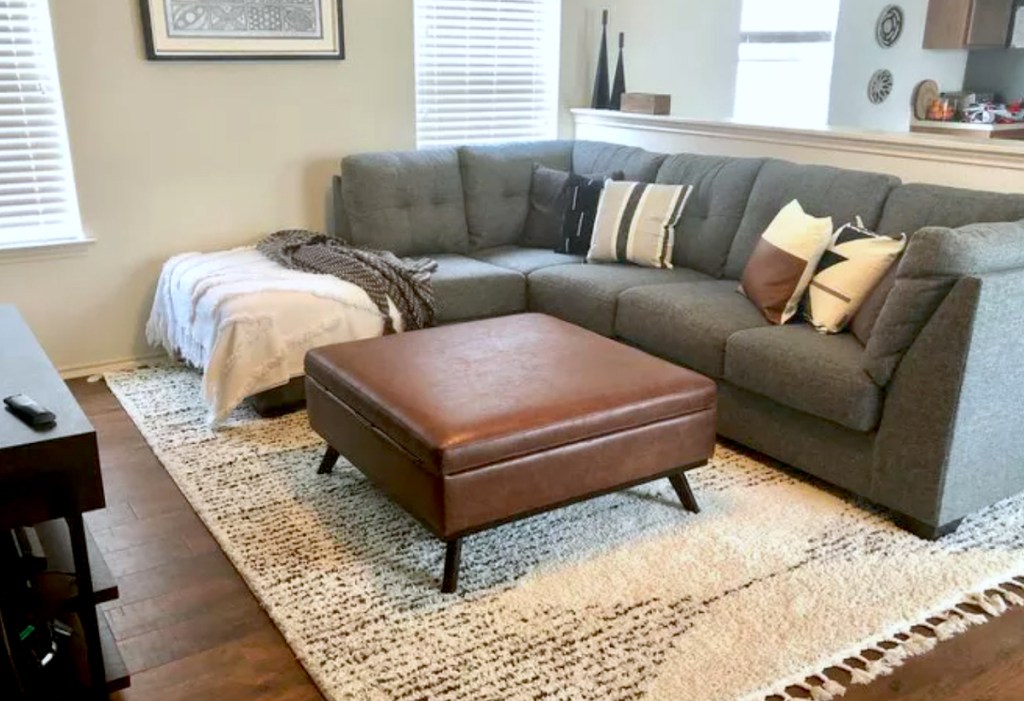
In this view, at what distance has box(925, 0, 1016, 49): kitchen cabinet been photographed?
18.1 feet

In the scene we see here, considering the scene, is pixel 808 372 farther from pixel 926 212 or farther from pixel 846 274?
pixel 926 212

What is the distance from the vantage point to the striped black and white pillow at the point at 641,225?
3836 mm

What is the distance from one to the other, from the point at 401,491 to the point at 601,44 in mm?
3312

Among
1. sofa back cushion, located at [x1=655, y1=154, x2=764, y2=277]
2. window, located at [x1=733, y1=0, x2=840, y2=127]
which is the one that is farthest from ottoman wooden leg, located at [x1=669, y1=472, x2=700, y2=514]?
window, located at [x1=733, y1=0, x2=840, y2=127]

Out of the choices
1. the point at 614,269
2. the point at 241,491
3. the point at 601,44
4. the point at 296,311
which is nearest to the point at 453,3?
the point at 601,44

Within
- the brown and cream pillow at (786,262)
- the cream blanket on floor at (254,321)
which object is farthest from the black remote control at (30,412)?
the brown and cream pillow at (786,262)

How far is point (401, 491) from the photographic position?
2320mm

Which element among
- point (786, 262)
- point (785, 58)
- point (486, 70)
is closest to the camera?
point (786, 262)

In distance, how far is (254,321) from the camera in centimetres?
322

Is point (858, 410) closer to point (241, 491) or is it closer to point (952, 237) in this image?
point (952, 237)

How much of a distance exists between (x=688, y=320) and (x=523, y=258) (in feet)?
3.80

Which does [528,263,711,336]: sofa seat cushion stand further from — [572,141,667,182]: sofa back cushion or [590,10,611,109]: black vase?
[590,10,611,109]: black vase

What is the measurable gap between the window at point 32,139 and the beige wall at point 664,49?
99.0 inches

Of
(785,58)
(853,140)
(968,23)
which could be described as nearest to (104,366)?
(853,140)
